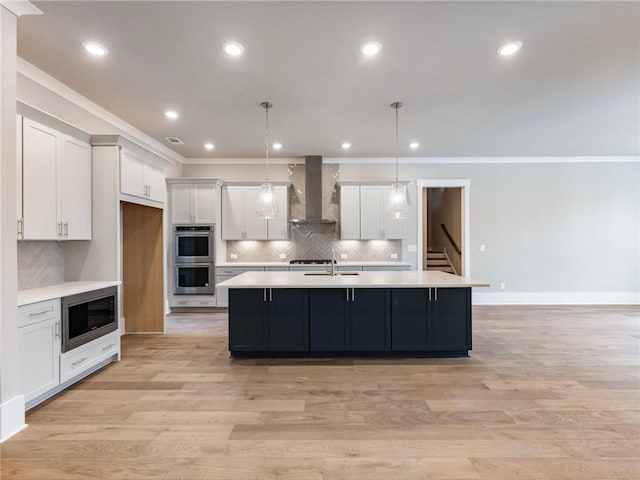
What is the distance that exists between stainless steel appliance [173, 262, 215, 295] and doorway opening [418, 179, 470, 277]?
409 centimetres

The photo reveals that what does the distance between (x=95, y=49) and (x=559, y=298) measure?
7989mm

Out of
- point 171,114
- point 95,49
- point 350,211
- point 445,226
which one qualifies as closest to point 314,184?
point 350,211

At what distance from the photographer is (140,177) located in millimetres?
3805

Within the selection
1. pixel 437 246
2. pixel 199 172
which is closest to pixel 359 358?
pixel 199 172

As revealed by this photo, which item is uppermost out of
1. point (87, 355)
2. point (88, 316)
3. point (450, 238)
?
point (450, 238)

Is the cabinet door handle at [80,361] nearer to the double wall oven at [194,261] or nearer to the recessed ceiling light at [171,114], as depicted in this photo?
the double wall oven at [194,261]

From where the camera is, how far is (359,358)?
3480 mm

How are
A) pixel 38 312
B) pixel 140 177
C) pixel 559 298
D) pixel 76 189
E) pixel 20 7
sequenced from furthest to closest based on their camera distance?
pixel 559 298, pixel 140 177, pixel 76 189, pixel 38 312, pixel 20 7

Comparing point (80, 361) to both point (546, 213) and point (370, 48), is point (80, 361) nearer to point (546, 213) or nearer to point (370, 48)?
point (370, 48)

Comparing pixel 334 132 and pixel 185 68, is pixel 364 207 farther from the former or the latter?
pixel 185 68

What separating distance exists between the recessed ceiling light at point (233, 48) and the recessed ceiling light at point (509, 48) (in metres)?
2.16

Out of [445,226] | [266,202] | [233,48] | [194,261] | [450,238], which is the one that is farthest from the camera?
[445,226]

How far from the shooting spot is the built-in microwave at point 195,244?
18.5 feet

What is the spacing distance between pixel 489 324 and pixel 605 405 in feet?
7.76
